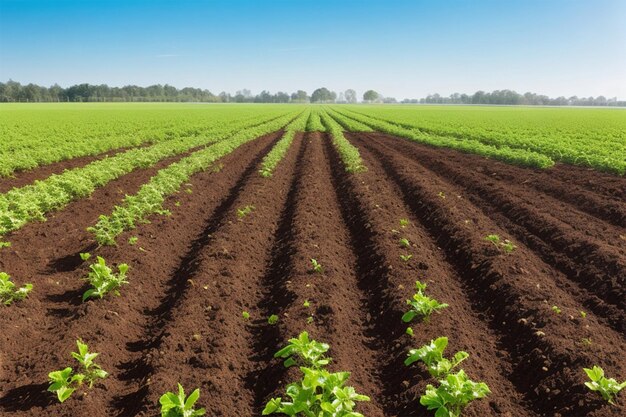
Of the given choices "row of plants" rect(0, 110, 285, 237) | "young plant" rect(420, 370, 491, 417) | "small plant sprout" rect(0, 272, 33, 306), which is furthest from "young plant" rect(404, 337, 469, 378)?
"row of plants" rect(0, 110, 285, 237)

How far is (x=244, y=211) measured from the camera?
1024 cm

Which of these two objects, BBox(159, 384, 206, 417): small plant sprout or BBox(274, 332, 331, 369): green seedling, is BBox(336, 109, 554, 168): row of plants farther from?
BBox(159, 384, 206, 417): small plant sprout

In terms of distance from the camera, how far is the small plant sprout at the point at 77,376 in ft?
13.1

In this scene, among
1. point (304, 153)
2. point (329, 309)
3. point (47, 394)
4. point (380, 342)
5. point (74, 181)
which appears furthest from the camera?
point (304, 153)

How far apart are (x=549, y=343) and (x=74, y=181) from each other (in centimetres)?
1217

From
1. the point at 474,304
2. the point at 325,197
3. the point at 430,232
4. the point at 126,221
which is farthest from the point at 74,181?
the point at 474,304

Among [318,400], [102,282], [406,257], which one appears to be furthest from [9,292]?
[406,257]

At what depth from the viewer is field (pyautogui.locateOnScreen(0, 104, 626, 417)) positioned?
4.40 m

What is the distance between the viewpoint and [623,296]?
6.20 m

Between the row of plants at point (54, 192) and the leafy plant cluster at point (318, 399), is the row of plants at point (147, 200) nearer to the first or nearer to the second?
the row of plants at point (54, 192)

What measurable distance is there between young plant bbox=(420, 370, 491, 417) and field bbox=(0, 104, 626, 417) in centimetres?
30

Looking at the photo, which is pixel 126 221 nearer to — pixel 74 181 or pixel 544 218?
pixel 74 181

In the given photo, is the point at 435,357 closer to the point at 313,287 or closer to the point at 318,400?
the point at 318,400

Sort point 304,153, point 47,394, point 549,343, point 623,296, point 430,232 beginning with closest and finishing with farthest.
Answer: point 47,394 < point 549,343 < point 623,296 < point 430,232 < point 304,153
